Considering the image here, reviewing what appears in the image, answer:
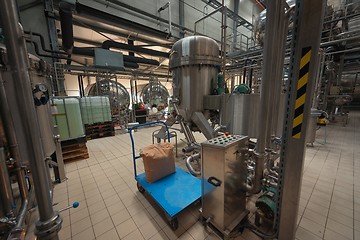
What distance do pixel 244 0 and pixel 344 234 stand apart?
947 centimetres

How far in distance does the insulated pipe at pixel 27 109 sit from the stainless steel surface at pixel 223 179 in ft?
3.60

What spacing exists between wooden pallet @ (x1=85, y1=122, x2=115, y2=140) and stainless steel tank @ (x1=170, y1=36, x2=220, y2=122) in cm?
334

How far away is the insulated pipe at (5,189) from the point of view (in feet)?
3.43

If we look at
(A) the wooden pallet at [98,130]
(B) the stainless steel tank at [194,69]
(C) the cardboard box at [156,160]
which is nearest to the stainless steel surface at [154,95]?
(A) the wooden pallet at [98,130]

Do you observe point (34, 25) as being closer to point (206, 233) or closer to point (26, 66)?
point (26, 66)

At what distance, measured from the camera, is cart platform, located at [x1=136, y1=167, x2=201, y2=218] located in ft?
5.00

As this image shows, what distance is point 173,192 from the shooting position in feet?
5.73

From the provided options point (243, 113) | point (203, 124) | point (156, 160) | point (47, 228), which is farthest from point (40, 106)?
point (243, 113)

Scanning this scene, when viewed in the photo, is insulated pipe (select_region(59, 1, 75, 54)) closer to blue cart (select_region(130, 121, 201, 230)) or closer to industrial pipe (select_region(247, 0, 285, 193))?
blue cart (select_region(130, 121, 201, 230))

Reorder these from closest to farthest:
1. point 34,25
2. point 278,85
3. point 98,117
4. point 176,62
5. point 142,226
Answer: point 278,85 → point 142,226 → point 176,62 → point 34,25 → point 98,117

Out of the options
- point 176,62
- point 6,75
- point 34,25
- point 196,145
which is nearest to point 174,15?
point 176,62

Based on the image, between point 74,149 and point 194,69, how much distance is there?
2998mm

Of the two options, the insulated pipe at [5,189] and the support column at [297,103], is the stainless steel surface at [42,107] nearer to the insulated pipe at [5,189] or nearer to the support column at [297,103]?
the insulated pipe at [5,189]

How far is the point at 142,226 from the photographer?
1510 mm
